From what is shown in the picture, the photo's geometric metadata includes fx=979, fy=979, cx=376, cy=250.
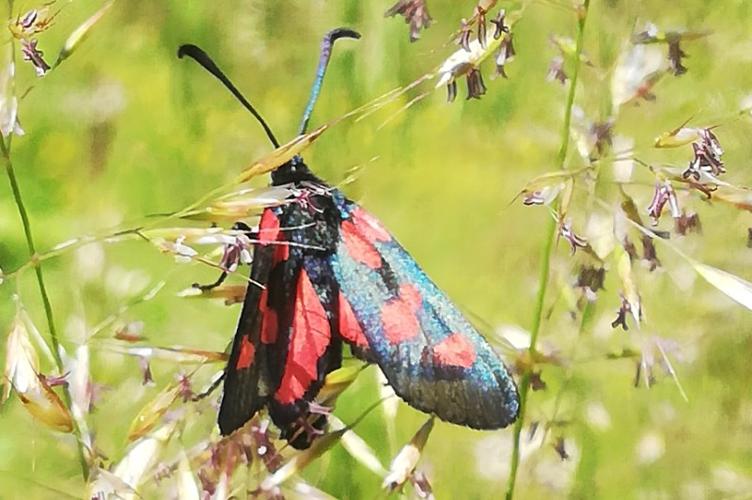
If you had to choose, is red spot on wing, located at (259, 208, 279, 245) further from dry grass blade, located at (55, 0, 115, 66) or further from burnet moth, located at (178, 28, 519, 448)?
dry grass blade, located at (55, 0, 115, 66)

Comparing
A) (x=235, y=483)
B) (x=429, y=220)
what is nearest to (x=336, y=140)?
(x=429, y=220)

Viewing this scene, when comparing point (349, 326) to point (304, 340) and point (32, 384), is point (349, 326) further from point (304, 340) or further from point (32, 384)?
point (32, 384)

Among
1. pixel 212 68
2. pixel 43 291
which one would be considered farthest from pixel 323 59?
pixel 43 291

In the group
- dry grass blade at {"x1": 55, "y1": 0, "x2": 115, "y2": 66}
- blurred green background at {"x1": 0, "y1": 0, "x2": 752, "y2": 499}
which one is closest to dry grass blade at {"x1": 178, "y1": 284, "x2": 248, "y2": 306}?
blurred green background at {"x1": 0, "y1": 0, "x2": 752, "y2": 499}

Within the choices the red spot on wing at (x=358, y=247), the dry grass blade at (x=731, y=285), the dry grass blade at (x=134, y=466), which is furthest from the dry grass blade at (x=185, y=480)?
the dry grass blade at (x=731, y=285)

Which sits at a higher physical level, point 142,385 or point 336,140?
point 336,140

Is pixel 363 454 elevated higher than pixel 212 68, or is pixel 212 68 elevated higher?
pixel 212 68

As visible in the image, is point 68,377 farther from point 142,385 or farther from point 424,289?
point 424,289
